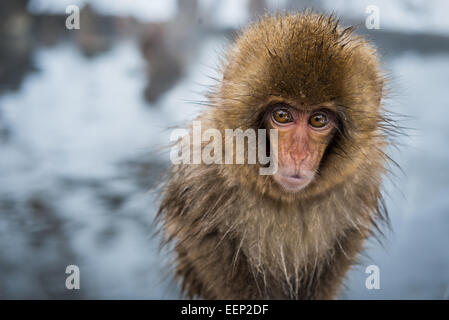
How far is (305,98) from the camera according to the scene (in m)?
1.32

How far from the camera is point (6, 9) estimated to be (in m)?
2.15

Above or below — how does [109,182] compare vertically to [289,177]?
below

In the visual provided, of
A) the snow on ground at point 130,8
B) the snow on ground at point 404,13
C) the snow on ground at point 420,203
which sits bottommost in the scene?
the snow on ground at point 420,203

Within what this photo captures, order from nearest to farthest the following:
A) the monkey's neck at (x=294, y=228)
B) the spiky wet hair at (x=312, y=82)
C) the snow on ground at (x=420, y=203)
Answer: the spiky wet hair at (x=312, y=82) < the monkey's neck at (x=294, y=228) < the snow on ground at (x=420, y=203)

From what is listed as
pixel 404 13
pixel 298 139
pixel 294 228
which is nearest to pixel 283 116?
pixel 298 139

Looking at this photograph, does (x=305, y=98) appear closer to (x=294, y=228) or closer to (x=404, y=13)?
(x=294, y=228)

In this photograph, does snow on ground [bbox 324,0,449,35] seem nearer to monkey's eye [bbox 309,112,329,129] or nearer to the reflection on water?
the reflection on water

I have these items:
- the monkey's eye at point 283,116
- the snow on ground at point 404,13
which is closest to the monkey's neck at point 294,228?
the monkey's eye at point 283,116

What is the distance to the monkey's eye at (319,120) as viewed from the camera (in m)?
1.38

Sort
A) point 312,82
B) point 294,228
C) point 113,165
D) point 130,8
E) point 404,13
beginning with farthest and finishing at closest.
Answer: point 113,165 < point 130,8 < point 404,13 < point 294,228 < point 312,82

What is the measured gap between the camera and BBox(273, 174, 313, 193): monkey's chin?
4.48 ft

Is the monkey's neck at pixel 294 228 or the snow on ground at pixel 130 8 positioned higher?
the snow on ground at pixel 130 8

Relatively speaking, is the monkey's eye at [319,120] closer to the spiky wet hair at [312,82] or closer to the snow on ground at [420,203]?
the spiky wet hair at [312,82]

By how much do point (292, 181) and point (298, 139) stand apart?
120 mm
